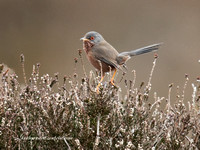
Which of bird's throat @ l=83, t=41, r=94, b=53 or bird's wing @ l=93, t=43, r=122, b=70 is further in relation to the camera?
bird's throat @ l=83, t=41, r=94, b=53

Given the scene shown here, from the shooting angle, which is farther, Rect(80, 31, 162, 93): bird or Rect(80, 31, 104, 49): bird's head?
Rect(80, 31, 104, 49): bird's head

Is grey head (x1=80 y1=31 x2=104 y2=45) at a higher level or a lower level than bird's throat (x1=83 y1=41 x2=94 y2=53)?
higher

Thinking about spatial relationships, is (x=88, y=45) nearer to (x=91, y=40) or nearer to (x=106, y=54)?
(x=91, y=40)

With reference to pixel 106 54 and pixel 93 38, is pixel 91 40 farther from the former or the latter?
pixel 106 54

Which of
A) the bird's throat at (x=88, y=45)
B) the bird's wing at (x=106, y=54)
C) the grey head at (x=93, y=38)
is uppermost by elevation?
the grey head at (x=93, y=38)

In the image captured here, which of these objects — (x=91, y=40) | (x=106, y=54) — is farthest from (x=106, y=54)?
(x=91, y=40)

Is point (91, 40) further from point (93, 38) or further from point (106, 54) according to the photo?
point (106, 54)

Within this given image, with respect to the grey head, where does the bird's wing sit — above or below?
below

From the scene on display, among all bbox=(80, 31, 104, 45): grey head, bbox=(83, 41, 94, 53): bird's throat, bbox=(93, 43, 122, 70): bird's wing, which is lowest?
bbox=(93, 43, 122, 70): bird's wing

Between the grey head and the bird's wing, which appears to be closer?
the bird's wing

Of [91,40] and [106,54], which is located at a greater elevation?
[91,40]

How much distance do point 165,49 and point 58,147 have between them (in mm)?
5695

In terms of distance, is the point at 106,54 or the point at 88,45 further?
the point at 88,45

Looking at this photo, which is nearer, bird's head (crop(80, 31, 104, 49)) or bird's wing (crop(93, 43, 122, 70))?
bird's wing (crop(93, 43, 122, 70))
